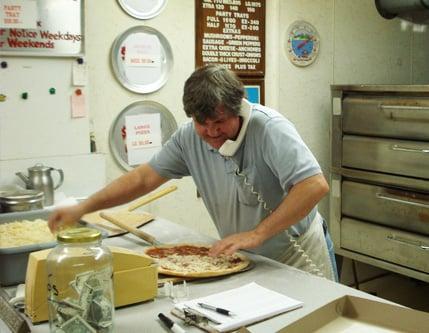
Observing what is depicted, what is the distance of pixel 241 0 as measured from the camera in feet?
12.1

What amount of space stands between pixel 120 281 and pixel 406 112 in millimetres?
2392

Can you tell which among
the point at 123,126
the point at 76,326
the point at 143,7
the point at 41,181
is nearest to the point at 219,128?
the point at 76,326

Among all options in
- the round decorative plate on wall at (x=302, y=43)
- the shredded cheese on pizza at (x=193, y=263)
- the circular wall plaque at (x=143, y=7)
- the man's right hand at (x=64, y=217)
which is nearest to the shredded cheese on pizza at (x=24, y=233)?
the man's right hand at (x=64, y=217)

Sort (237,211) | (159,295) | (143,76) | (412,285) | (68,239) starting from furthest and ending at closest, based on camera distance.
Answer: (412,285), (143,76), (237,211), (159,295), (68,239)

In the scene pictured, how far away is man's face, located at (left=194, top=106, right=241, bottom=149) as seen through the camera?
1.99 meters

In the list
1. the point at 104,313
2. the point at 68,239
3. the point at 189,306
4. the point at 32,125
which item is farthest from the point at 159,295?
the point at 32,125

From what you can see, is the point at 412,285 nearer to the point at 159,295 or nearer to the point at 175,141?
the point at 175,141

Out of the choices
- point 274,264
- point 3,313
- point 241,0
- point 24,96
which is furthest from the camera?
point 241,0

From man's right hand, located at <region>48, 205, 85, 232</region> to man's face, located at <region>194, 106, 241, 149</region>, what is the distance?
0.56m

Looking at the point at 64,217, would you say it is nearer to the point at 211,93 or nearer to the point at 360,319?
the point at 211,93

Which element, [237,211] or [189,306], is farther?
[237,211]

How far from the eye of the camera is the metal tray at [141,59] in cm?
326

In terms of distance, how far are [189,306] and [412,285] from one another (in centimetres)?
321

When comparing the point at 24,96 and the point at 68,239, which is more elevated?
the point at 24,96
